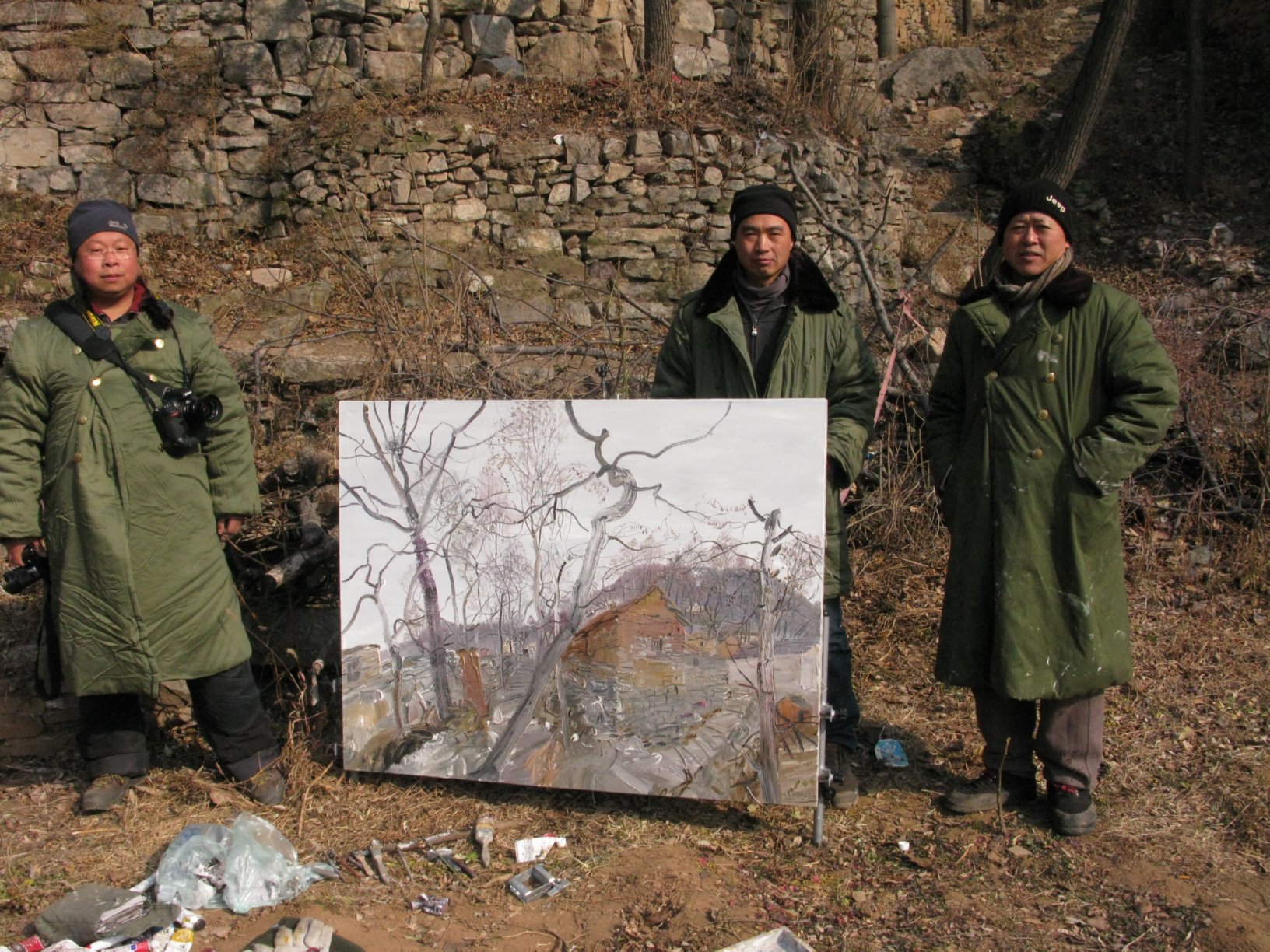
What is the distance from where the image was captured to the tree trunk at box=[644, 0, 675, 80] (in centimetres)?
938

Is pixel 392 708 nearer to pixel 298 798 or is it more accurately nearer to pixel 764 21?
pixel 298 798

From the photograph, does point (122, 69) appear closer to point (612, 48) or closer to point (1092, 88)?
point (612, 48)

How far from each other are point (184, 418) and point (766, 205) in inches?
→ 75.5

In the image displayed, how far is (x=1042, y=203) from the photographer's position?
2.71 metres

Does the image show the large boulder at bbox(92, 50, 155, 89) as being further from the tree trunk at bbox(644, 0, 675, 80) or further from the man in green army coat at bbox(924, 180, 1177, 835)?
the man in green army coat at bbox(924, 180, 1177, 835)

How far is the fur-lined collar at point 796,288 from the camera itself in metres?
2.95

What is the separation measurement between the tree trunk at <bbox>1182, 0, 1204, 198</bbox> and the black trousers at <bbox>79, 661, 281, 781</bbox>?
35.3 feet

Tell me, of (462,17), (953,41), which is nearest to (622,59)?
(462,17)

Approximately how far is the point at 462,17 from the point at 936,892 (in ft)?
29.0

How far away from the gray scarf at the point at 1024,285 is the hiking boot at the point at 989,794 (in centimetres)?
143

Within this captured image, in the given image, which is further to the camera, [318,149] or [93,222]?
[318,149]

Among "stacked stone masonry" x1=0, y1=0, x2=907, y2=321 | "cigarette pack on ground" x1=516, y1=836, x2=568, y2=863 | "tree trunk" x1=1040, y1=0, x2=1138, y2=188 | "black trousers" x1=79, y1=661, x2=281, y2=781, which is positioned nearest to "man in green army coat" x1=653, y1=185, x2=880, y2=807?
"cigarette pack on ground" x1=516, y1=836, x2=568, y2=863

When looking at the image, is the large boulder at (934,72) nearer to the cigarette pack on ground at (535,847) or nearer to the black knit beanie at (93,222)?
the black knit beanie at (93,222)

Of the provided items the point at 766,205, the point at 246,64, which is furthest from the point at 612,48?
the point at 766,205
